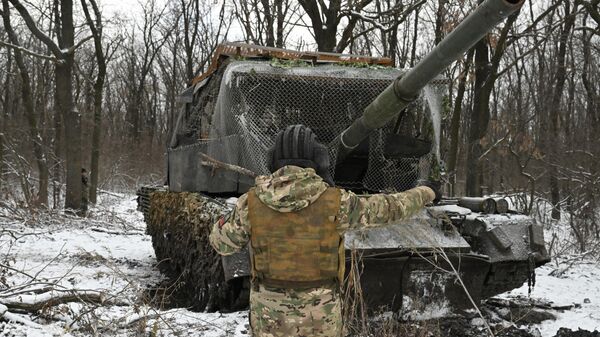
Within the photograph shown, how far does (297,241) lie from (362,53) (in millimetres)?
20675

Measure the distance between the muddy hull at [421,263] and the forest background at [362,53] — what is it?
1.44 metres

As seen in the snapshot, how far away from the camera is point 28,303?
4.48 m

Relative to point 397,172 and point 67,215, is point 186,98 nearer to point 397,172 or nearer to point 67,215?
point 397,172

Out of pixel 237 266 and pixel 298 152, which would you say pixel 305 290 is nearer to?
pixel 298 152

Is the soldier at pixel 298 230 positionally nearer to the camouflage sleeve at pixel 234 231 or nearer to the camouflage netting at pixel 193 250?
the camouflage sleeve at pixel 234 231

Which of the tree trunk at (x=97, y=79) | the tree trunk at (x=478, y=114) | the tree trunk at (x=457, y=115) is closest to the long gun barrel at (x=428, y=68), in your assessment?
the tree trunk at (x=478, y=114)

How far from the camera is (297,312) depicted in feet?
8.98

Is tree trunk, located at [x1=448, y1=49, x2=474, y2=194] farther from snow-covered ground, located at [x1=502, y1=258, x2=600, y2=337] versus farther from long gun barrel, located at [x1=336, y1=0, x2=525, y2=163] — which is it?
long gun barrel, located at [x1=336, y1=0, x2=525, y2=163]

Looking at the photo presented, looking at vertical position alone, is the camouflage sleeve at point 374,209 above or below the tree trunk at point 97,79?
below

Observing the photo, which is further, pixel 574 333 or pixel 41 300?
pixel 574 333

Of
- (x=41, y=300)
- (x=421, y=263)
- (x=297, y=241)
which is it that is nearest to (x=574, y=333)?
(x=421, y=263)

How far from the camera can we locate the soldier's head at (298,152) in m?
2.68

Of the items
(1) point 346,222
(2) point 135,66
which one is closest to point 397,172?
(1) point 346,222

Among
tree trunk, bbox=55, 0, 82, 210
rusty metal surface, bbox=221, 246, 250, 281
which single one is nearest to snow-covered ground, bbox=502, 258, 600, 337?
rusty metal surface, bbox=221, 246, 250, 281
